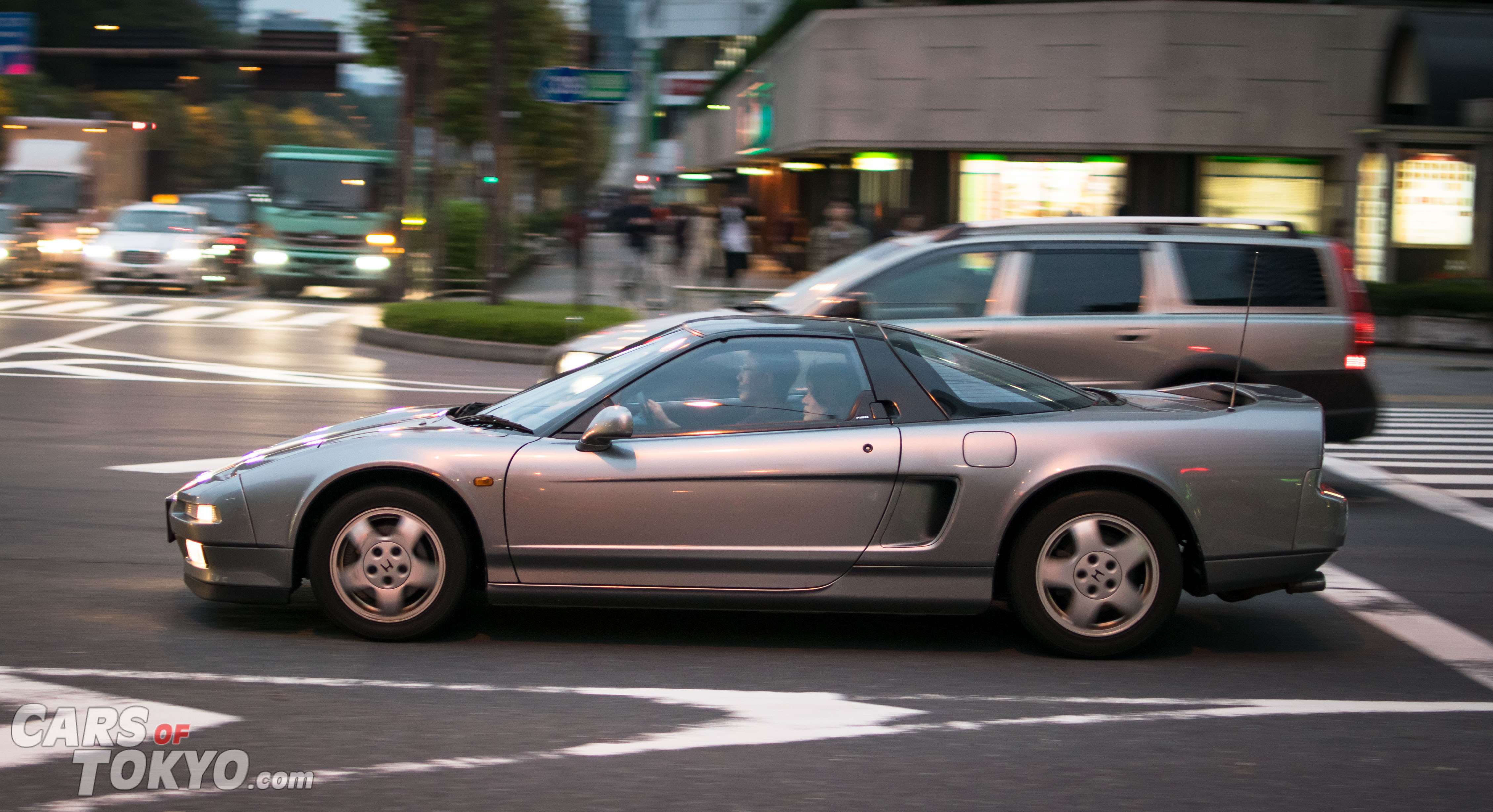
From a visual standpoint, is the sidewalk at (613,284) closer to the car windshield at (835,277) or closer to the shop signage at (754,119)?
the shop signage at (754,119)

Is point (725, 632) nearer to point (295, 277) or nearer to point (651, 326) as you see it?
point (651, 326)

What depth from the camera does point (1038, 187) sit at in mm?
29656

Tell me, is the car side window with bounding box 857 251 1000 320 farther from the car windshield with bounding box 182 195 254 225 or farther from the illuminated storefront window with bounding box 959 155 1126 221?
the car windshield with bounding box 182 195 254 225

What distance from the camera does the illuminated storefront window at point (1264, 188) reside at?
28.4m

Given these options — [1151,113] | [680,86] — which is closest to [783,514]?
[1151,113]

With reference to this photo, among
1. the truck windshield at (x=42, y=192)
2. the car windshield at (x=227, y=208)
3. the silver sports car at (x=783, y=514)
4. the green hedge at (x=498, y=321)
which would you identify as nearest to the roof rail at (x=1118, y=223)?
the silver sports car at (x=783, y=514)

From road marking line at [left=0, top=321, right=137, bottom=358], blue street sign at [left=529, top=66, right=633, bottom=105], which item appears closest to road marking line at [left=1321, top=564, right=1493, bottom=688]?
blue street sign at [left=529, top=66, right=633, bottom=105]

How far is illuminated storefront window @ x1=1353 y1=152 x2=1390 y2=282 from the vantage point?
2489 centimetres

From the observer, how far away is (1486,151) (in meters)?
24.3

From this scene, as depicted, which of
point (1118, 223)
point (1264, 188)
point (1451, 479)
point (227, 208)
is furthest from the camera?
point (227, 208)

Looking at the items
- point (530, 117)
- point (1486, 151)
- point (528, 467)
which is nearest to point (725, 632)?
point (528, 467)

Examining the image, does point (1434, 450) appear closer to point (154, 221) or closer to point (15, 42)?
point (154, 221)

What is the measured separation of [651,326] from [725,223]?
17436 millimetres

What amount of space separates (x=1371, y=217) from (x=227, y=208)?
26.4 m
